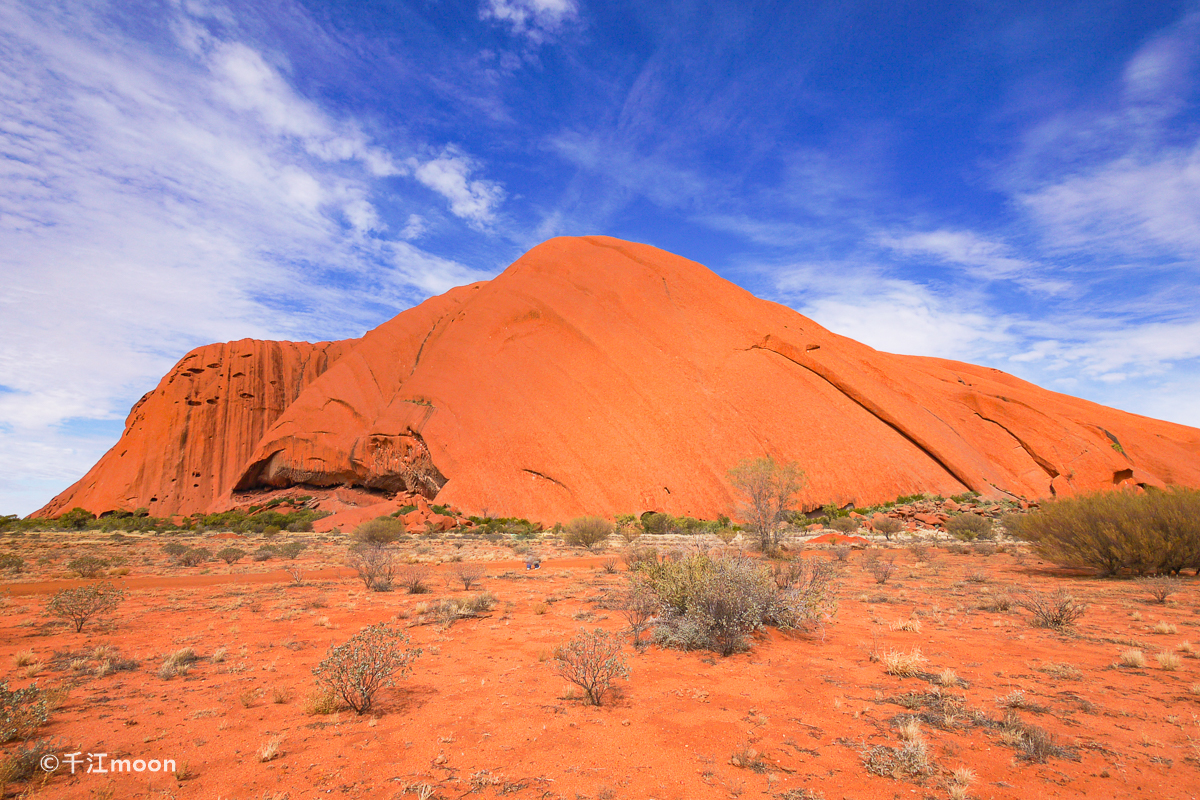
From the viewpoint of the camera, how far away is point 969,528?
18922 mm

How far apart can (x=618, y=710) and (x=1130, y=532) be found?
11.9 metres

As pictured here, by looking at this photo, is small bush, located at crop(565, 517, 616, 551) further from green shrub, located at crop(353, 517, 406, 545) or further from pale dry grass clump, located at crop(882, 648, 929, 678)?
pale dry grass clump, located at crop(882, 648, 929, 678)

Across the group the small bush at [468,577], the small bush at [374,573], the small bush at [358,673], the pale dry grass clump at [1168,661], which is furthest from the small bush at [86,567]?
the pale dry grass clump at [1168,661]

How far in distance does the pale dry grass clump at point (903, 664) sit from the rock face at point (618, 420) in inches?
869

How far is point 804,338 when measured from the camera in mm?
35156

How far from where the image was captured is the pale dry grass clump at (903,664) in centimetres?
501

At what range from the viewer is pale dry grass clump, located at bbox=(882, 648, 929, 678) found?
501cm

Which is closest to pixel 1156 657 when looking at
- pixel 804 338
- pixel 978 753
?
pixel 978 753

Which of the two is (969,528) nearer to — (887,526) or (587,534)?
(887,526)

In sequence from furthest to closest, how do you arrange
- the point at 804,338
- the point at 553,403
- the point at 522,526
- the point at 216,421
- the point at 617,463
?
the point at 216,421 → the point at 804,338 → the point at 553,403 → the point at 617,463 → the point at 522,526

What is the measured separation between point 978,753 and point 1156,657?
11.3ft

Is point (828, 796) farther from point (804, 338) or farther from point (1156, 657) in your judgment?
point (804, 338)

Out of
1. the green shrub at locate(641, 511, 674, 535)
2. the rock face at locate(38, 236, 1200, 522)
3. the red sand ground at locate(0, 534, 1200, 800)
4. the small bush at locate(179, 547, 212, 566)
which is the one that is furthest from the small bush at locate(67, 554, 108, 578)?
the green shrub at locate(641, 511, 674, 535)

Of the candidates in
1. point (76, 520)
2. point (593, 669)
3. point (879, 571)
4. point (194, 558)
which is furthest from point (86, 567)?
point (76, 520)
